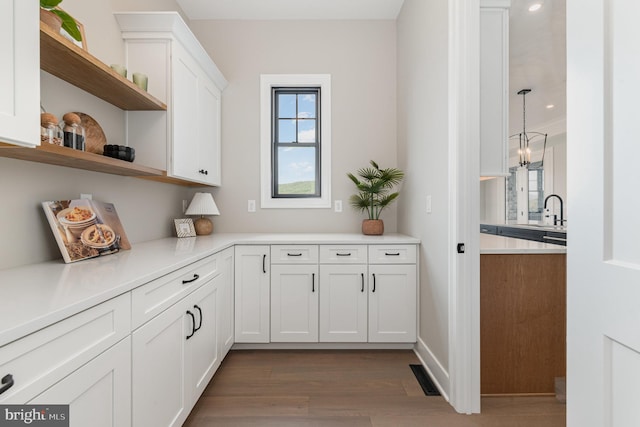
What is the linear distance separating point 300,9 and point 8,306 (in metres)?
3.03

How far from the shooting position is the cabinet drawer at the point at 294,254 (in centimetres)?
251

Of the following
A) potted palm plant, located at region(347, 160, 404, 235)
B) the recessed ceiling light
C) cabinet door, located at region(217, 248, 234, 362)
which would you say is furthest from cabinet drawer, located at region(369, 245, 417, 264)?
the recessed ceiling light

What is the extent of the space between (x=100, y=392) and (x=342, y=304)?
174cm

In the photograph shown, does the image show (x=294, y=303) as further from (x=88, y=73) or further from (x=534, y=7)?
(x=534, y=7)

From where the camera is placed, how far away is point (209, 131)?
275 cm

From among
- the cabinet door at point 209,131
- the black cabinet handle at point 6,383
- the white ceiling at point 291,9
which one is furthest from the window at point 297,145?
the black cabinet handle at point 6,383

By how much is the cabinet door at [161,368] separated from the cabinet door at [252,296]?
85 cm

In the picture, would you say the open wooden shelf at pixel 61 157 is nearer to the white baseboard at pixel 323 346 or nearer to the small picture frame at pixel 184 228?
the small picture frame at pixel 184 228

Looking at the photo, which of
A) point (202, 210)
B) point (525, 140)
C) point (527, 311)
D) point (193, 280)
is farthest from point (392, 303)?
point (525, 140)

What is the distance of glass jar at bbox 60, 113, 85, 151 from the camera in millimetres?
1430

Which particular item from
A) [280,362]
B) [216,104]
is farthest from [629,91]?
[216,104]

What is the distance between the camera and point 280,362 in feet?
7.81

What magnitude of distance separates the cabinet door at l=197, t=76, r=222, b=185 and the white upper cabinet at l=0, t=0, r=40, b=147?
1528 mm

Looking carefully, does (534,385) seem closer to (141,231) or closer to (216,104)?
(141,231)
